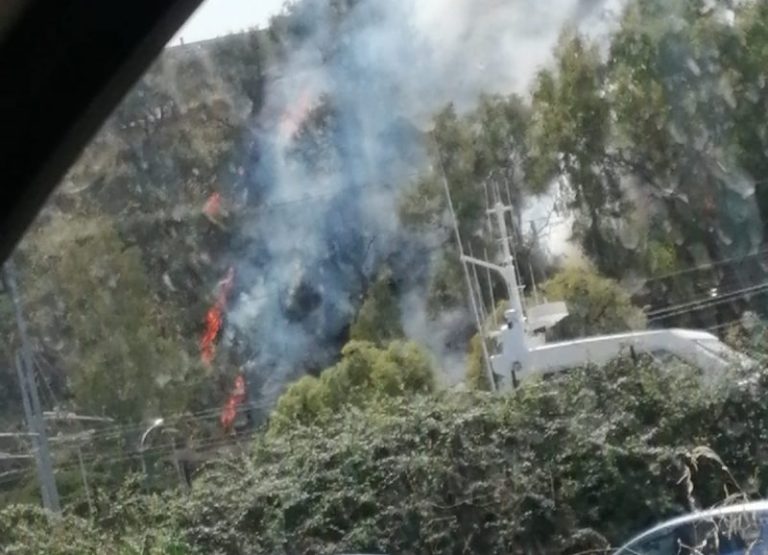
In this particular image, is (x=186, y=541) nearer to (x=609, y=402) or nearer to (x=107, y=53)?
(x=609, y=402)

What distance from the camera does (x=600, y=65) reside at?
260 inches

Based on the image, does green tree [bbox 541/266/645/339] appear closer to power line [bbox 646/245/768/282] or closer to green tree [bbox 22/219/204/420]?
power line [bbox 646/245/768/282]

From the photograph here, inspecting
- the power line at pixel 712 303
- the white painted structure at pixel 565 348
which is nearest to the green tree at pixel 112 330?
the white painted structure at pixel 565 348

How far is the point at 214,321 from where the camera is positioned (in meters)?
6.52

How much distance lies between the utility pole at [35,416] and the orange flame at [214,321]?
2.51 ft

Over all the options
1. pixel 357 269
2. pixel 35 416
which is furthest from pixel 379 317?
pixel 35 416

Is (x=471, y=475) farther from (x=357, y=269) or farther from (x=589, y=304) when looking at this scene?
(x=357, y=269)

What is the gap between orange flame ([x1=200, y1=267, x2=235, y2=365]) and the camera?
651 cm

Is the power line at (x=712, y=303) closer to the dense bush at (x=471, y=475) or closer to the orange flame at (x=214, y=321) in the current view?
the dense bush at (x=471, y=475)

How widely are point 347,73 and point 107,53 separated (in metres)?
4.64

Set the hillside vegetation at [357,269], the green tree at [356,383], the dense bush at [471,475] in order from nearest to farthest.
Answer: the dense bush at [471,475] < the hillside vegetation at [357,269] < the green tree at [356,383]

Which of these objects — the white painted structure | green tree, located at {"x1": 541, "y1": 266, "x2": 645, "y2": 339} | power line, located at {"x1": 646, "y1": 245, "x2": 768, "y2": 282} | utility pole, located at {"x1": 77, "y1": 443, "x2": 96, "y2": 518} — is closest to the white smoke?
the white painted structure

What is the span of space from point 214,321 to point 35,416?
0.90m

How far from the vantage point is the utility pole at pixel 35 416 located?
21.0 feet
